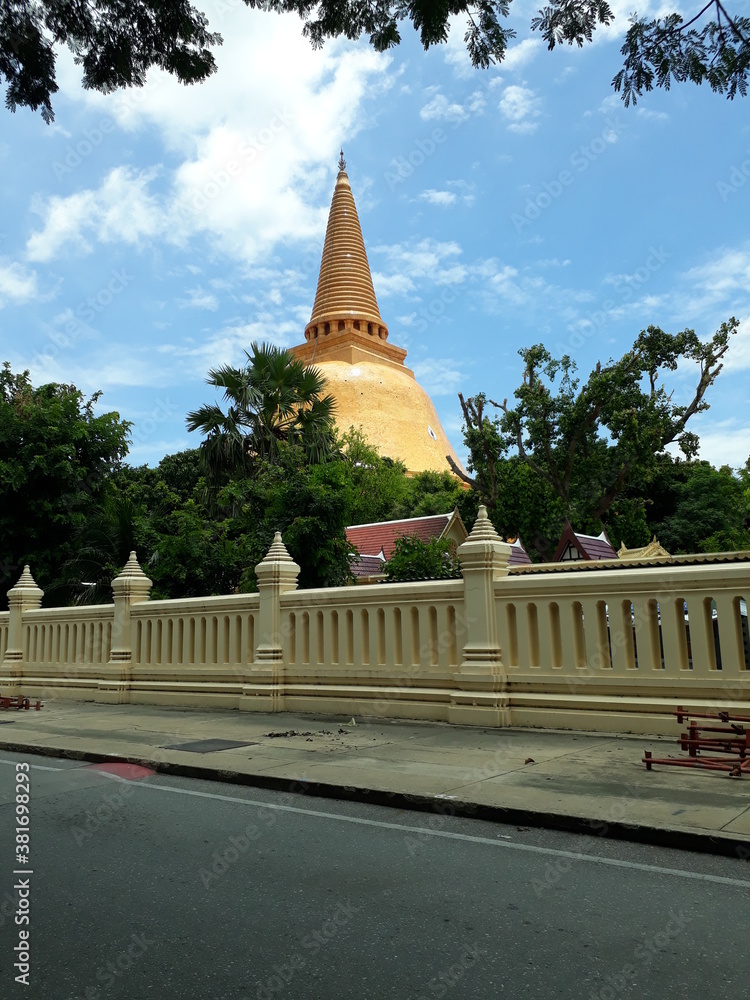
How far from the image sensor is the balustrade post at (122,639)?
14.6 metres

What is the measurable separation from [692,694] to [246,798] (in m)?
4.63

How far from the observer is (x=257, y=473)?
80.5 feet

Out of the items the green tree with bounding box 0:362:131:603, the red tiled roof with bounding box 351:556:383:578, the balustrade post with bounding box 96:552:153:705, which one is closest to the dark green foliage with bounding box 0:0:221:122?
the balustrade post with bounding box 96:552:153:705

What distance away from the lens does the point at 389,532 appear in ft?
100

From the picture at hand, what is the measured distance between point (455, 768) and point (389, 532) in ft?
76.7

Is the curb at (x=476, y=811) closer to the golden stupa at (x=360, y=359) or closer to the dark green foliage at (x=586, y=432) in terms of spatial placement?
the dark green foliage at (x=586, y=432)

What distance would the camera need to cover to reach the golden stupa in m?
59.0

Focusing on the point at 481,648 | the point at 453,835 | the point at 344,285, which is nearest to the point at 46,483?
the point at 481,648

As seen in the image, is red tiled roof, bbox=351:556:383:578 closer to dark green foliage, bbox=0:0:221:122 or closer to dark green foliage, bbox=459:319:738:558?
dark green foliage, bbox=459:319:738:558

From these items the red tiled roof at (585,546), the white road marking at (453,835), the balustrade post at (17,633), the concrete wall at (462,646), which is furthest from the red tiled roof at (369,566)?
the white road marking at (453,835)

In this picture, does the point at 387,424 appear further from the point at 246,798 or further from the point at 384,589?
the point at 246,798

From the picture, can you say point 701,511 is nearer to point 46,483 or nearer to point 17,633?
point 46,483

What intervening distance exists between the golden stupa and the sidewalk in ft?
151

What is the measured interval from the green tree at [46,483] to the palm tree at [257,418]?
3188mm
